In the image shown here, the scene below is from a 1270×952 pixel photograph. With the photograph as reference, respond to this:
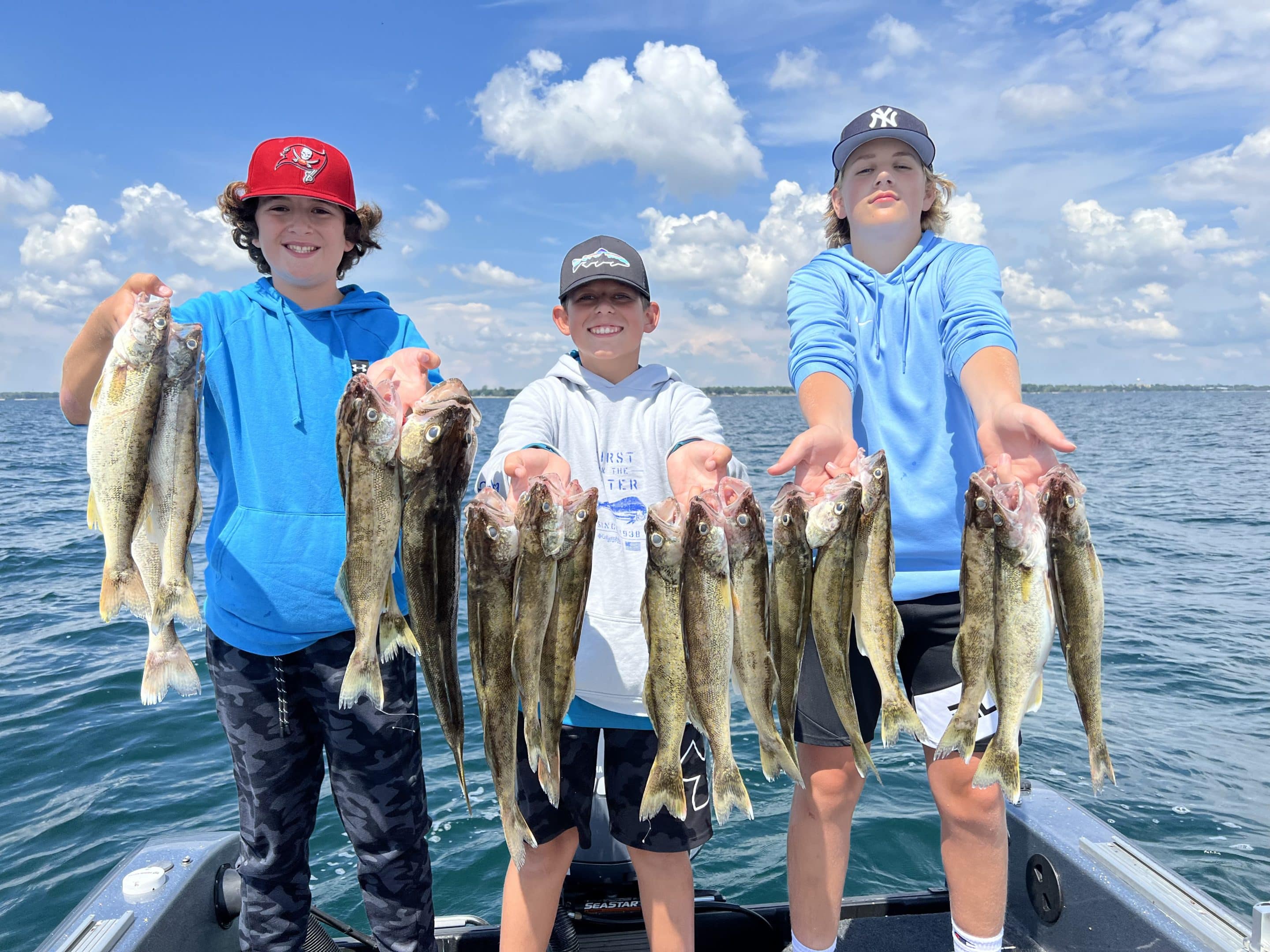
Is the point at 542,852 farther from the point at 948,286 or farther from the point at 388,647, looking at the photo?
the point at 948,286

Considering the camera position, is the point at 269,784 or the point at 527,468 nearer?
the point at 527,468

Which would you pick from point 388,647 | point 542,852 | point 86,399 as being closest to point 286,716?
point 388,647

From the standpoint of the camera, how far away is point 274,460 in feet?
10.6

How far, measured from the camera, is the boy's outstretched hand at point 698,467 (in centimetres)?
291

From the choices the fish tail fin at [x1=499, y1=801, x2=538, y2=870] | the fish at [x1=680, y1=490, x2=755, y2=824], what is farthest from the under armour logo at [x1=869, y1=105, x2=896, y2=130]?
the fish tail fin at [x1=499, y1=801, x2=538, y2=870]

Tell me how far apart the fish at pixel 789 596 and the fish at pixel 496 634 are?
97 centimetres

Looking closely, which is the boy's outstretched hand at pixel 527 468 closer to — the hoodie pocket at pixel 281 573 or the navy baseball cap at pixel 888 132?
the hoodie pocket at pixel 281 573

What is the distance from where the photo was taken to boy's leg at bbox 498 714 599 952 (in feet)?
11.0

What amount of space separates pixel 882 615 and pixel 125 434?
300 centimetres

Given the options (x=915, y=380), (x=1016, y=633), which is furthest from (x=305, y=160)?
(x=1016, y=633)

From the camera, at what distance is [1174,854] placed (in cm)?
720

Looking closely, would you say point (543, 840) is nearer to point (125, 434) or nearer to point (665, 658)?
point (665, 658)

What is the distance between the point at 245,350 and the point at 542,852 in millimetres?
2525

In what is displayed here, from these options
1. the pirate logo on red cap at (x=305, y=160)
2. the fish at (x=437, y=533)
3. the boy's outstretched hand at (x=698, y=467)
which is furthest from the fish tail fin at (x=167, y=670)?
the boy's outstretched hand at (x=698, y=467)
